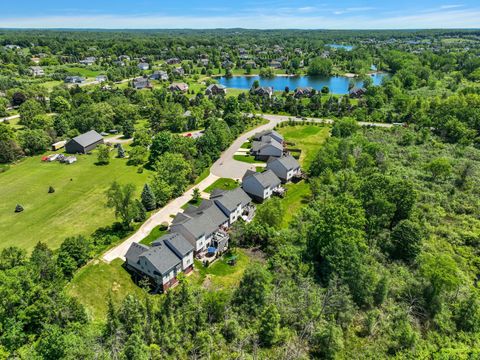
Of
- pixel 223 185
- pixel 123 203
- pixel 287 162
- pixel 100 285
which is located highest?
pixel 123 203

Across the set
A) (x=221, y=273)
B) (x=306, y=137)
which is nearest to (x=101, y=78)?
(x=306, y=137)

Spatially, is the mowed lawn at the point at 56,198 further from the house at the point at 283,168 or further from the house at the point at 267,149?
the house at the point at 283,168

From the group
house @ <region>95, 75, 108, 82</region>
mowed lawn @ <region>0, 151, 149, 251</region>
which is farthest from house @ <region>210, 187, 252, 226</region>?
house @ <region>95, 75, 108, 82</region>

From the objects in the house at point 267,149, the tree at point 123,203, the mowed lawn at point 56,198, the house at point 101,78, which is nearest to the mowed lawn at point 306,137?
the house at point 267,149

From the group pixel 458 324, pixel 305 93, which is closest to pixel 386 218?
pixel 458 324

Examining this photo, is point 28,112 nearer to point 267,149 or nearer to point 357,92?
point 267,149

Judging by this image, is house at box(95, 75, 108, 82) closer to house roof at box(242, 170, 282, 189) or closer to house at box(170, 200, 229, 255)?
house roof at box(242, 170, 282, 189)

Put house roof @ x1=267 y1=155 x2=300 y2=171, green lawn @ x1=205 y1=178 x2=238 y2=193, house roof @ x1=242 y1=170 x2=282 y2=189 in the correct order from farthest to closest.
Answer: house roof @ x1=267 y1=155 x2=300 y2=171
green lawn @ x1=205 y1=178 x2=238 y2=193
house roof @ x1=242 y1=170 x2=282 y2=189
